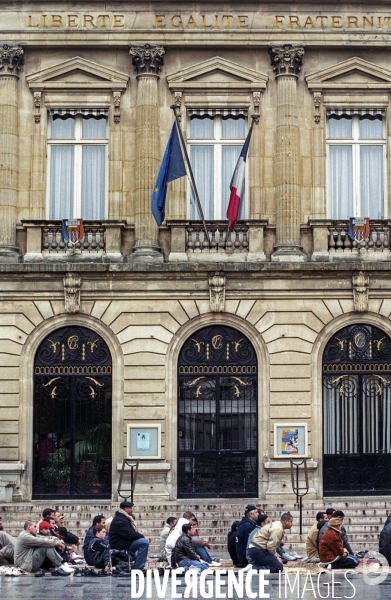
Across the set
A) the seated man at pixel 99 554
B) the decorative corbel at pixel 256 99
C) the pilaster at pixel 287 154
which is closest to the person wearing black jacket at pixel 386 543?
the seated man at pixel 99 554

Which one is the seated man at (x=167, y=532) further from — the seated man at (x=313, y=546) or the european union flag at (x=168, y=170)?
the european union flag at (x=168, y=170)

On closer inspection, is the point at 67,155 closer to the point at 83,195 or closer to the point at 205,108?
the point at 83,195

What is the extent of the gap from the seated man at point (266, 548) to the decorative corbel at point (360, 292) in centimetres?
881

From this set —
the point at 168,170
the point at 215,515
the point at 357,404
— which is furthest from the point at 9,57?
the point at 215,515

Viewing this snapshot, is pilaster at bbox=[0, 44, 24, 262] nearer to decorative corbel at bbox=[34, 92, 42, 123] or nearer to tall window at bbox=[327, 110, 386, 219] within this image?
decorative corbel at bbox=[34, 92, 42, 123]

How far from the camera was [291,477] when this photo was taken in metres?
29.0

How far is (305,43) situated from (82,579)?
14.6 metres

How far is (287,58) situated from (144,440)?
9.53 m

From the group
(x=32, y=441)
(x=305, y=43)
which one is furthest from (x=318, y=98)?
(x=32, y=441)

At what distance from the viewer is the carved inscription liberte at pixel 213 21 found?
100ft

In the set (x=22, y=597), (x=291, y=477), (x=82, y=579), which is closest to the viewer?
(x=22, y=597)

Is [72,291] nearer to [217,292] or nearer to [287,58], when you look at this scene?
[217,292]

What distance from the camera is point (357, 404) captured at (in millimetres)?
30078

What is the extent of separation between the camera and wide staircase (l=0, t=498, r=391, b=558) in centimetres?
2738
